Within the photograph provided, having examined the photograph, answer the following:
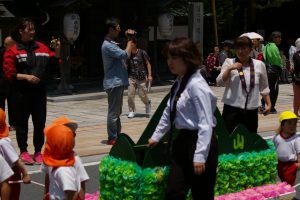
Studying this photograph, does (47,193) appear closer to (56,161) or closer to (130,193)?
(56,161)

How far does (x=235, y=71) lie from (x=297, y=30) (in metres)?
20.1

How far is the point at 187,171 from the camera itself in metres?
4.68

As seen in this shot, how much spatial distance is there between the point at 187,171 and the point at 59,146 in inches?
37.5

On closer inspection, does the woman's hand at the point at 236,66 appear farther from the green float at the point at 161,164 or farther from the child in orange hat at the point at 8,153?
the child in orange hat at the point at 8,153

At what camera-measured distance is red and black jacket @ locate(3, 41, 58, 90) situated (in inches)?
319

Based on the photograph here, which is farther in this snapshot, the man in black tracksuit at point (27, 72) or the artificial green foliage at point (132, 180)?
the man in black tracksuit at point (27, 72)

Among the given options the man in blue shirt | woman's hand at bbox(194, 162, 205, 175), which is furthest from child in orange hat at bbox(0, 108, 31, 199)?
the man in blue shirt

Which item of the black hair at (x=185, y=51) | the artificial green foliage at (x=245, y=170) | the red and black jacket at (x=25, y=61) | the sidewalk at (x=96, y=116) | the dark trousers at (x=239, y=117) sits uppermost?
the black hair at (x=185, y=51)

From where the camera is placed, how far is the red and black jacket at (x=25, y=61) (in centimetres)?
809

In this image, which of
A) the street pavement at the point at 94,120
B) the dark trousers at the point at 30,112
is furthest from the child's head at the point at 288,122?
the dark trousers at the point at 30,112

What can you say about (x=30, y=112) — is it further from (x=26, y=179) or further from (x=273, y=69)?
(x=273, y=69)

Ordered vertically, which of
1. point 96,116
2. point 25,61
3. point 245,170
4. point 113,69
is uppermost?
point 25,61

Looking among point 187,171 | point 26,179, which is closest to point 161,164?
point 187,171

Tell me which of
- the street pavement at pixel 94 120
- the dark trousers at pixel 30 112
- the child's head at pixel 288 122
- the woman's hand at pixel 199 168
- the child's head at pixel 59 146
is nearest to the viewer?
the child's head at pixel 59 146
